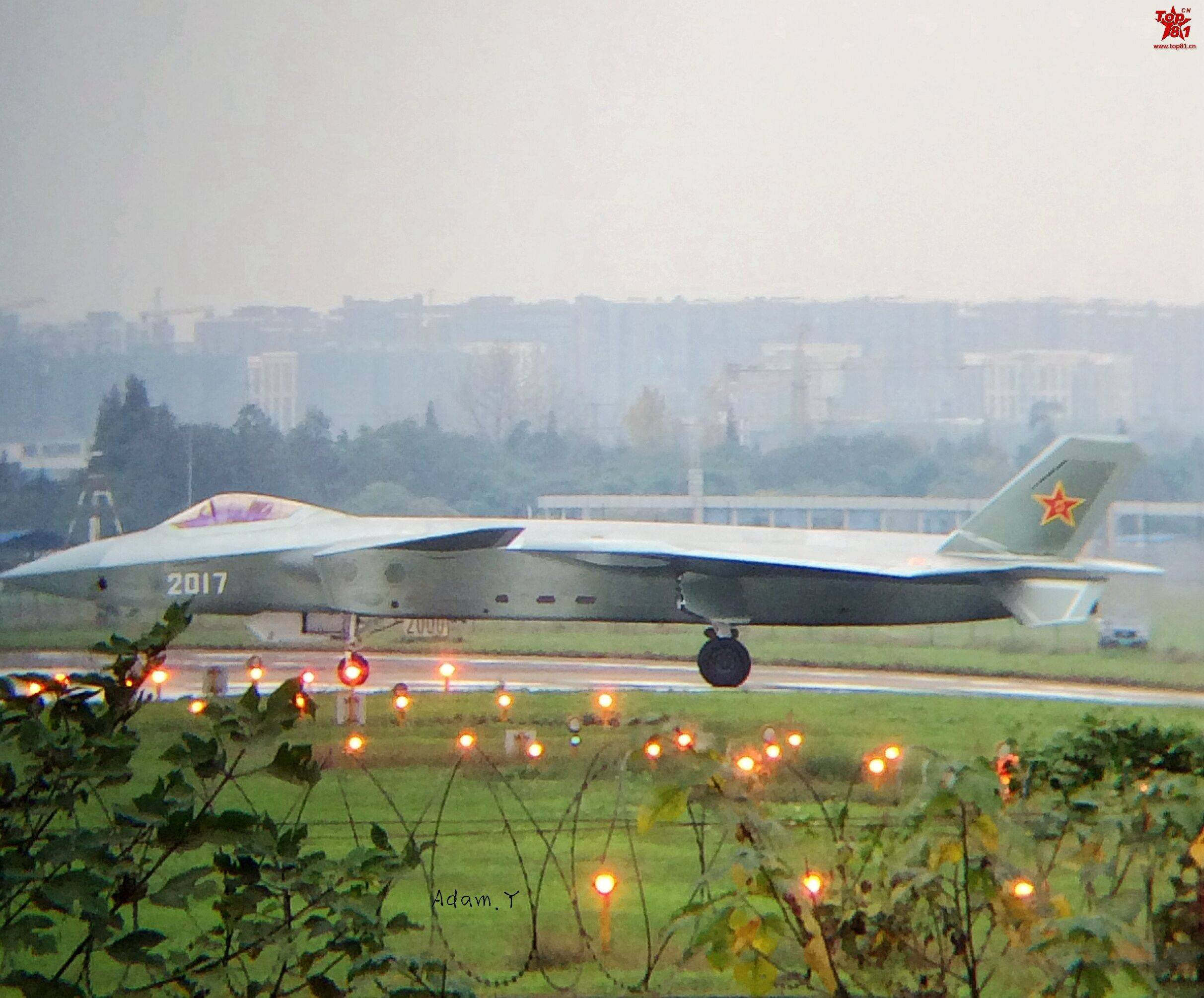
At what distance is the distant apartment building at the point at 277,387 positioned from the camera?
632 centimetres

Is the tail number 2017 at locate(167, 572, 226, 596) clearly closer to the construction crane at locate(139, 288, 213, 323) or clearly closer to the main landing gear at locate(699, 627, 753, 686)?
the construction crane at locate(139, 288, 213, 323)

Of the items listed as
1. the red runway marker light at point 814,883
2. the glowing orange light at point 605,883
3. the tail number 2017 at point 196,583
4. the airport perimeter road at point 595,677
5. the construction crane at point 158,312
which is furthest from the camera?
the tail number 2017 at point 196,583

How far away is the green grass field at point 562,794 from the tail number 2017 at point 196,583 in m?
1.20

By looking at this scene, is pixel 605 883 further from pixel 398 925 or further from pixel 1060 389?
pixel 1060 389

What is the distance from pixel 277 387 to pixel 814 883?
14.4 ft

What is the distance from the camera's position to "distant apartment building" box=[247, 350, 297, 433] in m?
6.32

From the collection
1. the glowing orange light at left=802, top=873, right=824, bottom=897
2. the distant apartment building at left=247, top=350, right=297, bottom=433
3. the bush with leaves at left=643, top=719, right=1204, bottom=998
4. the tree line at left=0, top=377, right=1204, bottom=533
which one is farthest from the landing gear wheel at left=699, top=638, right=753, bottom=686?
the glowing orange light at left=802, top=873, right=824, bottom=897

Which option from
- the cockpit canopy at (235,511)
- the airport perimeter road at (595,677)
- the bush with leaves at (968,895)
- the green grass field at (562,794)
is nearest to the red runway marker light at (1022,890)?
the bush with leaves at (968,895)

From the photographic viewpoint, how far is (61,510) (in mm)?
6457

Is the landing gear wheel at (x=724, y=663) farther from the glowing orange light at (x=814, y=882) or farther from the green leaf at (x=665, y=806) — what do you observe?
the green leaf at (x=665, y=806)

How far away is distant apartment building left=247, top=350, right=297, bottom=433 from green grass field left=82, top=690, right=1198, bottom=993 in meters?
1.42

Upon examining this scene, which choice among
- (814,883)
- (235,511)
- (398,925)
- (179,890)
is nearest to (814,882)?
(814,883)

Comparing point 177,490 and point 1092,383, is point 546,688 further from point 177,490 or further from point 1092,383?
point 1092,383

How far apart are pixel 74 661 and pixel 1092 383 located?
512 centimetres
